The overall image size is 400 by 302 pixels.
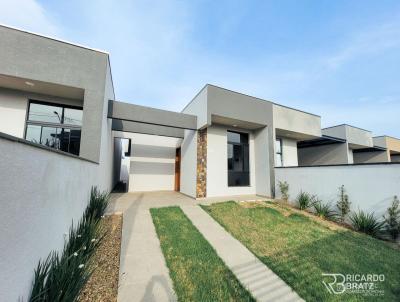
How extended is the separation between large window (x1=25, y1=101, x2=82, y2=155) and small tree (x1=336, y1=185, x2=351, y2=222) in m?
10.2

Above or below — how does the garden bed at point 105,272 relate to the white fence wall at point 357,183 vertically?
below

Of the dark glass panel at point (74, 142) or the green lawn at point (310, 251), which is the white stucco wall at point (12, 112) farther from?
the green lawn at point (310, 251)

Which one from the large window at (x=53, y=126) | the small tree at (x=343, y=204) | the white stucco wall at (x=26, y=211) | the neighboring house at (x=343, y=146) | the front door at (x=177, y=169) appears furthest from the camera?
the neighboring house at (x=343, y=146)

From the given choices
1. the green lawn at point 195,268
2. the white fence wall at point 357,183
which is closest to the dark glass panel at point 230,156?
the white fence wall at point 357,183

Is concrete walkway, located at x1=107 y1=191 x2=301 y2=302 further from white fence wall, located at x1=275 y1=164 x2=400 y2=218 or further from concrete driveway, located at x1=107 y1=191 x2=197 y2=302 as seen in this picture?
white fence wall, located at x1=275 y1=164 x2=400 y2=218

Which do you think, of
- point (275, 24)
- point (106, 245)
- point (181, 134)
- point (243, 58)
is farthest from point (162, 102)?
point (106, 245)

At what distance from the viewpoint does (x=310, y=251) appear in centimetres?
396

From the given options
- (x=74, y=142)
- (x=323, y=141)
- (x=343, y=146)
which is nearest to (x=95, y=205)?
(x=74, y=142)

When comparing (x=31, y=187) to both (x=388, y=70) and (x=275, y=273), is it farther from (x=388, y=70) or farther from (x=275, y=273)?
(x=388, y=70)

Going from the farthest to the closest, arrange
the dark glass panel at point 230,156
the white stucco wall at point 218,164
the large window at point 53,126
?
the dark glass panel at point 230,156 → the white stucco wall at point 218,164 → the large window at point 53,126

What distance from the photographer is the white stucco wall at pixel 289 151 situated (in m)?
12.1

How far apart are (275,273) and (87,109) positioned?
22.5ft

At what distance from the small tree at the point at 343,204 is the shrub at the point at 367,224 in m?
0.37

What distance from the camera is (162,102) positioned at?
697 inches
